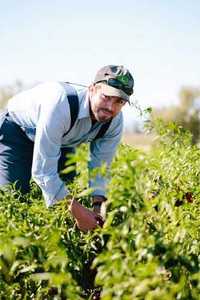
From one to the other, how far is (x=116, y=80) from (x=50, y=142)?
471mm

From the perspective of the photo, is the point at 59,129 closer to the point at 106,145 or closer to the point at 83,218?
the point at 83,218

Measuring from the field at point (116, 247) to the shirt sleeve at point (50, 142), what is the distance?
0.09 meters

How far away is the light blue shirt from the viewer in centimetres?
314

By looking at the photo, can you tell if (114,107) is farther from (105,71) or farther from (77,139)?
(77,139)

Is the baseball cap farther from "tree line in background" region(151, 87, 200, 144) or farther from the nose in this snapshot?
"tree line in background" region(151, 87, 200, 144)

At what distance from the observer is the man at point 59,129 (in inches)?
123

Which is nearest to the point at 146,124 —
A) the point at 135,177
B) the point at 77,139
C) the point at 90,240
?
the point at 77,139

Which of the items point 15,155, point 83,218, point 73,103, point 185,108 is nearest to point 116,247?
point 83,218

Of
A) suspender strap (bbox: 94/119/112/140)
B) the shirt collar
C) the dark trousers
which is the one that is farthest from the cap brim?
the dark trousers

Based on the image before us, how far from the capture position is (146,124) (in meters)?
5.06

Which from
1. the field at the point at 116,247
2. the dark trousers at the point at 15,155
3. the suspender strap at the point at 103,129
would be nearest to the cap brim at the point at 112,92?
the suspender strap at the point at 103,129

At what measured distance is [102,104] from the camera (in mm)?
3201

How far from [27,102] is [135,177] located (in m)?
1.72

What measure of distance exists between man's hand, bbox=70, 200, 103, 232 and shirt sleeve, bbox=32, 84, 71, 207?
237mm
